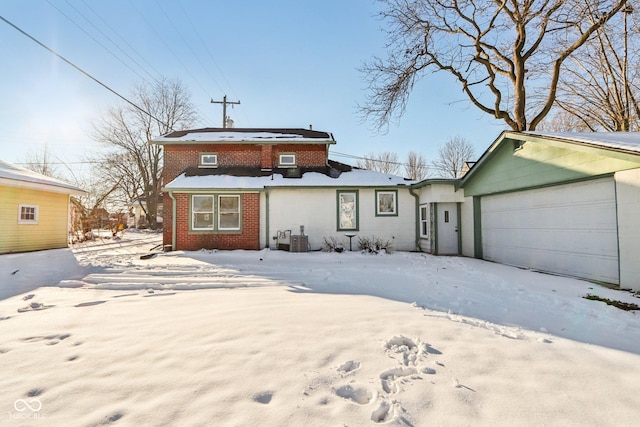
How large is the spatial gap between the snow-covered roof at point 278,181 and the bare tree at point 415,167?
28475 millimetres

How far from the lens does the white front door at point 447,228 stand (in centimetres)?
1087

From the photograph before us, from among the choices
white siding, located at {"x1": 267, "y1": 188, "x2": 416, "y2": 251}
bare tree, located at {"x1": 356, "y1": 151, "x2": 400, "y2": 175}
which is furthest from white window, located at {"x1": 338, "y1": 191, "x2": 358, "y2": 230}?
bare tree, located at {"x1": 356, "y1": 151, "x2": 400, "y2": 175}

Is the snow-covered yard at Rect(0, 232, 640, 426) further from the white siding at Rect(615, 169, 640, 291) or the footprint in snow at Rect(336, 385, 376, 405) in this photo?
the white siding at Rect(615, 169, 640, 291)

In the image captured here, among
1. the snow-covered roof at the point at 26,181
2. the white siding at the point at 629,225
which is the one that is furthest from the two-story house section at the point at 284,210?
the white siding at the point at 629,225

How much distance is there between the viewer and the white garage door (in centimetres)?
583

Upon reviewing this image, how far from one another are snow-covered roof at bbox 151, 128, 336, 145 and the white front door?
5.99 m

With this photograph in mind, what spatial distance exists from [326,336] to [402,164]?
120 ft

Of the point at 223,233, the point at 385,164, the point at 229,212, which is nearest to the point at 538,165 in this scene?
the point at 229,212

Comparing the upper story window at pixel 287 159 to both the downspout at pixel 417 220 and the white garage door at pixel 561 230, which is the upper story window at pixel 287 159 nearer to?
the downspout at pixel 417 220

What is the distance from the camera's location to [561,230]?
6.82m

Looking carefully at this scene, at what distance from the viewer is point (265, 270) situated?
7562 mm

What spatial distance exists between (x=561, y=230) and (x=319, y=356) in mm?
7243

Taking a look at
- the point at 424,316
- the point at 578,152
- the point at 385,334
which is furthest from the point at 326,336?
the point at 578,152

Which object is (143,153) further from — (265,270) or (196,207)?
(265,270)
